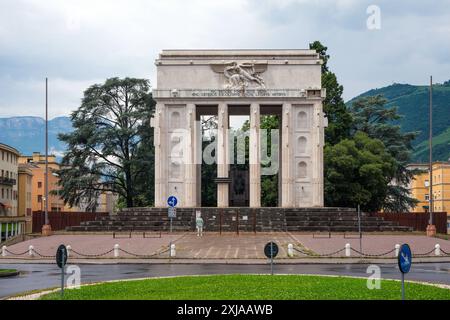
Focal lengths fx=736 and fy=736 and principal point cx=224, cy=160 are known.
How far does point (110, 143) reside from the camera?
303ft

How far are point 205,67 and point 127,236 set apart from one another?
2737 centimetres

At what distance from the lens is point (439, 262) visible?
130 feet

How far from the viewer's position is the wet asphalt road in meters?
28.6

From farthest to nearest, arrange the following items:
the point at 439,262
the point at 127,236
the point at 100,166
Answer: the point at 100,166 < the point at 127,236 < the point at 439,262

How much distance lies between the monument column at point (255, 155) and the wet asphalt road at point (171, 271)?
4079cm

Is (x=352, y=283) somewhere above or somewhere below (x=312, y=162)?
below

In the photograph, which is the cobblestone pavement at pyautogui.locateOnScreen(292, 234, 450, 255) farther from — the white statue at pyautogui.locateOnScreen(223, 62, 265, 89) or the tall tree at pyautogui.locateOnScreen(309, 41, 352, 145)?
the tall tree at pyautogui.locateOnScreen(309, 41, 352, 145)

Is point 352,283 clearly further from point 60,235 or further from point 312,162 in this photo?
point 312,162

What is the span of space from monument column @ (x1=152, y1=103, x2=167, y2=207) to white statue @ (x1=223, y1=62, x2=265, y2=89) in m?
8.04

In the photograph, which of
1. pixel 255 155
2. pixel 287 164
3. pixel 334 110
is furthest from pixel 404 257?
pixel 334 110

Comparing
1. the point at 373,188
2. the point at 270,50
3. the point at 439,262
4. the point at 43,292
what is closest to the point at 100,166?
the point at 270,50

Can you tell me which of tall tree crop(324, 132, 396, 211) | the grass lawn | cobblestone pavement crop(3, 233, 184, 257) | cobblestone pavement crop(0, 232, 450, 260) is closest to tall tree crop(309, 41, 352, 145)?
tall tree crop(324, 132, 396, 211)

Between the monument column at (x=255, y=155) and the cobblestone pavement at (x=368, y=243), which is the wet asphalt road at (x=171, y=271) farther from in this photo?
the monument column at (x=255, y=155)

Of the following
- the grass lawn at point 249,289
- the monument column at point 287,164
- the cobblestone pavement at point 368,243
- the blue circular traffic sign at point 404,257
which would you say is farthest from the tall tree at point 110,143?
the blue circular traffic sign at point 404,257
